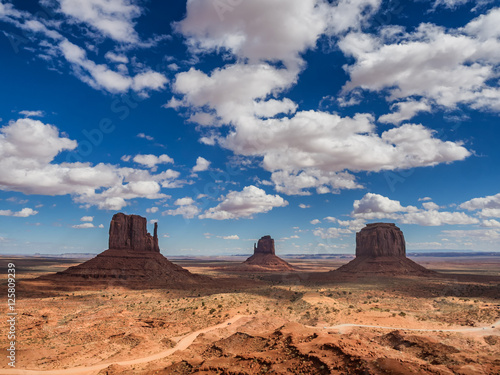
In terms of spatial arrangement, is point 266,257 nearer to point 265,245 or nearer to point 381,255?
point 265,245

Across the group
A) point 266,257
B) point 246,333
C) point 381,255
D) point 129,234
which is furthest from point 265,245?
point 246,333

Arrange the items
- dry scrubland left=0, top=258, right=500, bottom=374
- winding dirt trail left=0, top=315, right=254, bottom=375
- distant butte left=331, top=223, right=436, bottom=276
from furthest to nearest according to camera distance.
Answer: distant butte left=331, top=223, right=436, bottom=276 → winding dirt trail left=0, top=315, right=254, bottom=375 → dry scrubland left=0, top=258, right=500, bottom=374

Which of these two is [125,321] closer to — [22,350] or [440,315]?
[22,350]

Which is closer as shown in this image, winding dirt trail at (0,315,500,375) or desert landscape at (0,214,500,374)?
desert landscape at (0,214,500,374)

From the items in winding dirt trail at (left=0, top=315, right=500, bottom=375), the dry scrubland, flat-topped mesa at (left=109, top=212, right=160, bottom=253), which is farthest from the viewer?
flat-topped mesa at (left=109, top=212, right=160, bottom=253)

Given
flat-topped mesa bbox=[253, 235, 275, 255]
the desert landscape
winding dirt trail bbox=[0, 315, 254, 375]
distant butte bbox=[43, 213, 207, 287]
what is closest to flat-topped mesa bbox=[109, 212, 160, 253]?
distant butte bbox=[43, 213, 207, 287]

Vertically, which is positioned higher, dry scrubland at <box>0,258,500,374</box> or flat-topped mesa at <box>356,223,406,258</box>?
flat-topped mesa at <box>356,223,406,258</box>

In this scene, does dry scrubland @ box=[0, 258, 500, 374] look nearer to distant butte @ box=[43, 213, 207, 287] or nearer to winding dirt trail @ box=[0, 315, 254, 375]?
winding dirt trail @ box=[0, 315, 254, 375]

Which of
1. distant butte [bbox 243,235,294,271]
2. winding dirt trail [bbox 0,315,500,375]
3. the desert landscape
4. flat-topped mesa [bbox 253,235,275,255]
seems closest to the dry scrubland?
the desert landscape
